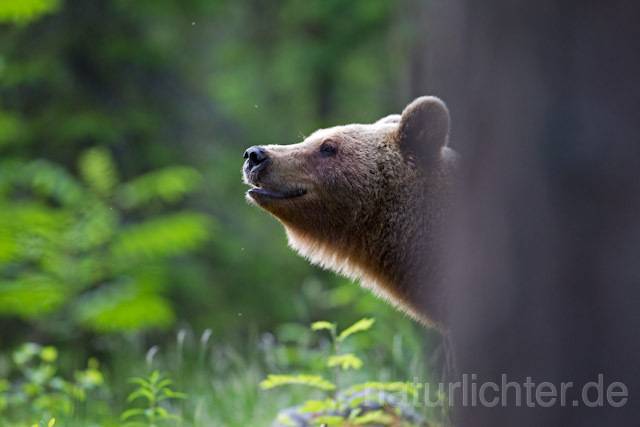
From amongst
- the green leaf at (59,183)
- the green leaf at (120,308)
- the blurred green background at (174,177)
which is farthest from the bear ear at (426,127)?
the green leaf at (59,183)

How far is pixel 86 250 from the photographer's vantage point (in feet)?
23.5

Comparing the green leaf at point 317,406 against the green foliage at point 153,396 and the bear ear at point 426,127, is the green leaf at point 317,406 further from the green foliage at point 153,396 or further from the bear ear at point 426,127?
the bear ear at point 426,127

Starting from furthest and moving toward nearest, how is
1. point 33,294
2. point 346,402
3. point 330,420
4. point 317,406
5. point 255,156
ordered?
point 33,294, point 255,156, point 346,402, point 330,420, point 317,406

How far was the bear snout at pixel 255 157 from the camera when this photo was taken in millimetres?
3773

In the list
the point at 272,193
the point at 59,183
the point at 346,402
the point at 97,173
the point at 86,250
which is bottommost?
the point at 346,402

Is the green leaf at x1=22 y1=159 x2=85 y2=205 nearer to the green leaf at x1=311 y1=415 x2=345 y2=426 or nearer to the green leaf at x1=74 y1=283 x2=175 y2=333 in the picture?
the green leaf at x1=74 y1=283 x2=175 y2=333

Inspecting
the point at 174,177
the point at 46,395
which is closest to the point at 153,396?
the point at 46,395

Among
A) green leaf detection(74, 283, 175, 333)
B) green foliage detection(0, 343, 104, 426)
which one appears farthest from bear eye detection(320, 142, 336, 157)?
green leaf detection(74, 283, 175, 333)

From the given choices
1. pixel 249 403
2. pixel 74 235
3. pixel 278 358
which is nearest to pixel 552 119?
pixel 249 403

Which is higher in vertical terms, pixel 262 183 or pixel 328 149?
pixel 328 149

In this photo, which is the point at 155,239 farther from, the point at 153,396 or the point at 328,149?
the point at 153,396

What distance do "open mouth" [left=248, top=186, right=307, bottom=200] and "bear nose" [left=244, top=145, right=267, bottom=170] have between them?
13cm

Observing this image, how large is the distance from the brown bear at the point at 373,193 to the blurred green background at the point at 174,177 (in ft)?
2.52

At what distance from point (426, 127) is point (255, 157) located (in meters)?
0.94
